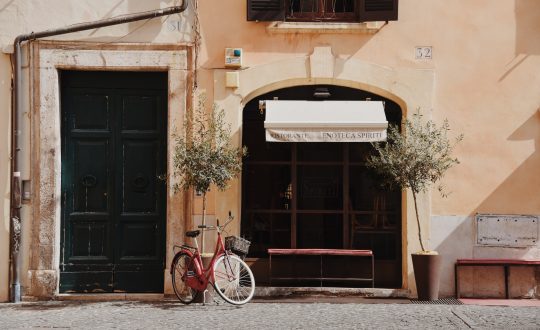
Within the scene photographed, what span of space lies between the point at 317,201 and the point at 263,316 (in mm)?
2622

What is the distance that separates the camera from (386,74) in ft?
37.0

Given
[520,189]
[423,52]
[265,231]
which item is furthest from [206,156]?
[520,189]

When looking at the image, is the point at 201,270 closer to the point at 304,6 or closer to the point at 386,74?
the point at 386,74

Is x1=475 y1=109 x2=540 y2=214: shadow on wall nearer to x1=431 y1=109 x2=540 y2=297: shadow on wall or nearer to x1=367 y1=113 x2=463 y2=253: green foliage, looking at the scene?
x1=431 y1=109 x2=540 y2=297: shadow on wall

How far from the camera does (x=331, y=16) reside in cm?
1140

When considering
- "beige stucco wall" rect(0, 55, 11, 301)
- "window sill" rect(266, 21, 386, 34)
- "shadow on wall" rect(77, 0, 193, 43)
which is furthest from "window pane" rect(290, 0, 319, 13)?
"beige stucco wall" rect(0, 55, 11, 301)

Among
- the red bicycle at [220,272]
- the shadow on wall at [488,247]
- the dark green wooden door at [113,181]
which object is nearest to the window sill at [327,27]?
the dark green wooden door at [113,181]

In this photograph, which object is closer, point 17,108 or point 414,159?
point 414,159

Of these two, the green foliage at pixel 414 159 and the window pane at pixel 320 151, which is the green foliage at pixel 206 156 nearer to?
the window pane at pixel 320 151

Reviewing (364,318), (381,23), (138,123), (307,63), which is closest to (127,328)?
(364,318)

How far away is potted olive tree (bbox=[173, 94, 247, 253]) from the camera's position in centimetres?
1037

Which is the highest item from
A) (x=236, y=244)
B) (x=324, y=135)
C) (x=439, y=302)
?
(x=324, y=135)

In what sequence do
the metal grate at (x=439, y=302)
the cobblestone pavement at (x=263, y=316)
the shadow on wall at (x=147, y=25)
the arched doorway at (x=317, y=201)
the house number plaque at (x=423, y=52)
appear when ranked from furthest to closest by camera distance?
the arched doorway at (x=317, y=201), the house number plaque at (x=423, y=52), the shadow on wall at (x=147, y=25), the metal grate at (x=439, y=302), the cobblestone pavement at (x=263, y=316)

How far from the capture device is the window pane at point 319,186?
1162cm
